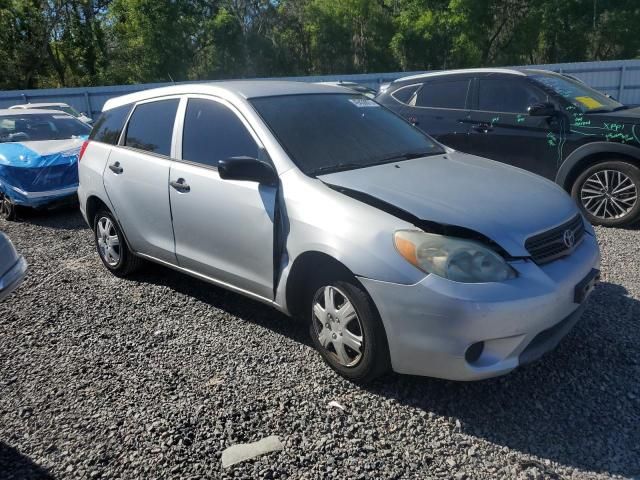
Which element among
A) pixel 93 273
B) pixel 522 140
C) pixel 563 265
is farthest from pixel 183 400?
pixel 522 140

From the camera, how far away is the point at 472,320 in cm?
256

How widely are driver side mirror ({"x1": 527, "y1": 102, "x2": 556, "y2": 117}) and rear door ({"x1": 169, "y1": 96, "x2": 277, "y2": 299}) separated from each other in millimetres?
3731

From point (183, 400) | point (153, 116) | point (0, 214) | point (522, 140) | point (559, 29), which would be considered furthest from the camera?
point (559, 29)

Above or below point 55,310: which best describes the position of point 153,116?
above

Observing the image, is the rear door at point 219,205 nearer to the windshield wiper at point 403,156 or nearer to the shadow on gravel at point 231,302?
the shadow on gravel at point 231,302

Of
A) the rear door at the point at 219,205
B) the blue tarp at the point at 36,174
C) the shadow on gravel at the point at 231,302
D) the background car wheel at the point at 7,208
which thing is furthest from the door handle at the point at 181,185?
the background car wheel at the point at 7,208

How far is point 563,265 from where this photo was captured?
292 cm

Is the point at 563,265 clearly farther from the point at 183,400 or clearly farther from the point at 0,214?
the point at 0,214

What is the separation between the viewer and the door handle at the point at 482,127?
→ 6441 millimetres

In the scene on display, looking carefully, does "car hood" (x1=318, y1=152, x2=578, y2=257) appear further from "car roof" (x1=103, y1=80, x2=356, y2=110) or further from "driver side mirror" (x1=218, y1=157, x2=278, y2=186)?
"car roof" (x1=103, y1=80, x2=356, y2=110)

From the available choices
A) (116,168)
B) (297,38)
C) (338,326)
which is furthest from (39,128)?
(297,38)

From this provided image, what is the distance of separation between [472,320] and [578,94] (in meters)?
4.86

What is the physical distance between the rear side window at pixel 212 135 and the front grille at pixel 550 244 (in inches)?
69.9

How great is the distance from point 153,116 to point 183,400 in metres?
2.43
